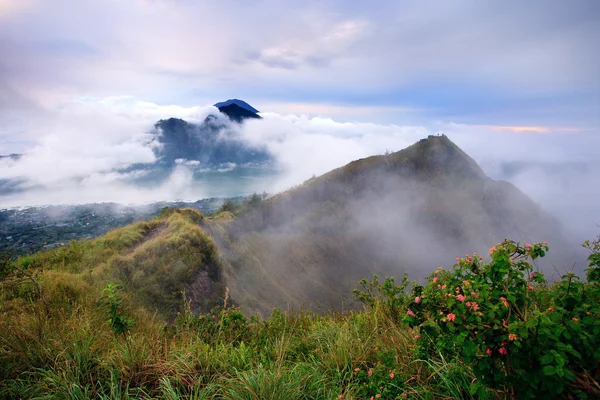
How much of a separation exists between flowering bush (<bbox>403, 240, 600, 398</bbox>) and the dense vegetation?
1 centimetres

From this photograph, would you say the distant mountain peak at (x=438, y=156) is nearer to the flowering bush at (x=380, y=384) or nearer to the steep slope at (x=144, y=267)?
the steep slope at (x=144, y=267)

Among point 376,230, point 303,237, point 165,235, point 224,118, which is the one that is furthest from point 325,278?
point 224,118

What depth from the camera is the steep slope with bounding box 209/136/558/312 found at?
2914 centimetres

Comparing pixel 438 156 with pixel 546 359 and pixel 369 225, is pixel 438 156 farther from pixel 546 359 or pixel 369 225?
pixel 546 359

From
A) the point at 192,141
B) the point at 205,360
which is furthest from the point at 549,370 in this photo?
the point at 192,141

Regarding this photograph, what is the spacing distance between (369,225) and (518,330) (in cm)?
4388

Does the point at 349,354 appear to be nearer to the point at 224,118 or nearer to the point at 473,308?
the point at 473,308

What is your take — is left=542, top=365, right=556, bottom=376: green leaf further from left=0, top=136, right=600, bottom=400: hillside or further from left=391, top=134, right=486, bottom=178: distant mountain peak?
left=391, top=134, right=486, bottom=178: distant mountain peak

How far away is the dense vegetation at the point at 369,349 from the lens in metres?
2.20

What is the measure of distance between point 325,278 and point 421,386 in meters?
31.3

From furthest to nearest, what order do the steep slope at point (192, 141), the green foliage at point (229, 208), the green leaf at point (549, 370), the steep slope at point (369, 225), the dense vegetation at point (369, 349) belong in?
1. the steep slope at point (192, 141)
2. the green foliage at point (229, 208)
3. the steep slope at point (369, 225)
4. the dense vegetation at point (369, 349)
5. the green leaf at point (549, 370)

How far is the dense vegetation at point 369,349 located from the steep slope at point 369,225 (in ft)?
55.0

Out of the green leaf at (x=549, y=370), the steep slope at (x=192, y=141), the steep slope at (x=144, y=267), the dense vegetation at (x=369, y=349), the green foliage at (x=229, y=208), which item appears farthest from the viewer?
the steep slope at (x=192, y=141)

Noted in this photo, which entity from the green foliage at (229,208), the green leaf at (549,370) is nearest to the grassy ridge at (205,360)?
the green leaf at (549,370)
